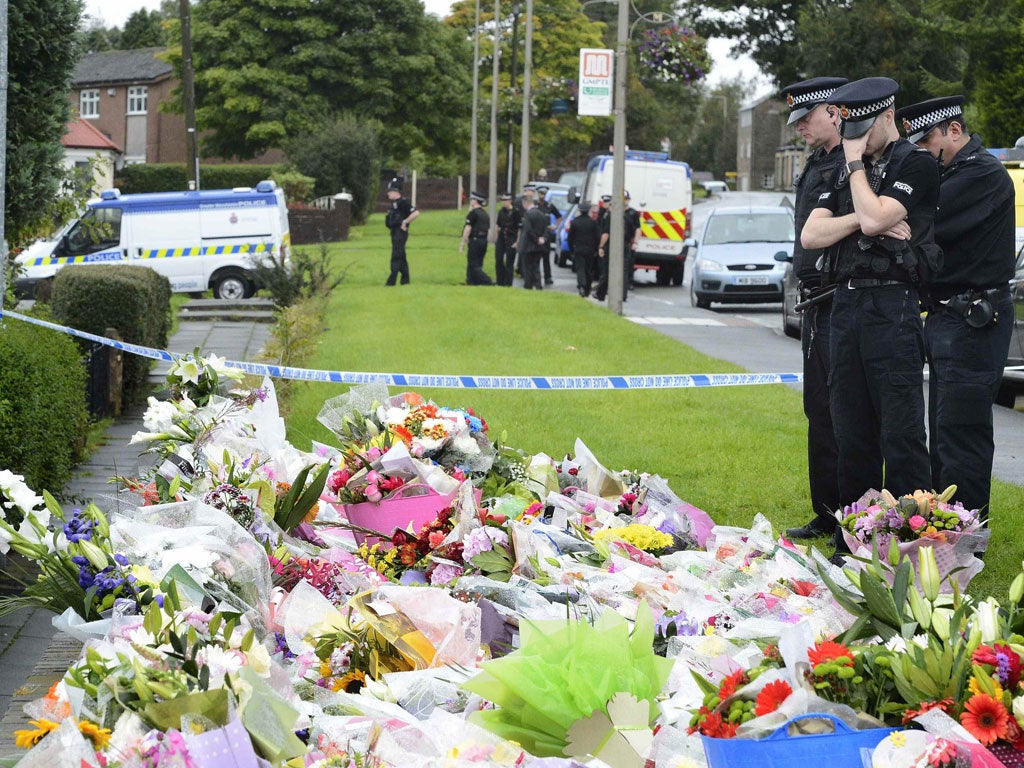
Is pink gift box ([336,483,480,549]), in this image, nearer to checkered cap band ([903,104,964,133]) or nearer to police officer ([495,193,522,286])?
checkered cap band ([903,104,964,133])

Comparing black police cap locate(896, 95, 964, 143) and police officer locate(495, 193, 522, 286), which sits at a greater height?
black police cap locate(896, 95, 964, 143)

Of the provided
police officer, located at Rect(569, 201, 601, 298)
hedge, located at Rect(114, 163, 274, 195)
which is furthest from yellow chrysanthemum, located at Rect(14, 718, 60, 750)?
hedge, located at Rect(114, 163, 274, 195)

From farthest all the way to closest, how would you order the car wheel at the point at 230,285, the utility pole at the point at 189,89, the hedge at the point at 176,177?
Answer: the hedge at the point at 176,177 → the utility pole at the point at 189,89 → the car wheel at the point at 230,285

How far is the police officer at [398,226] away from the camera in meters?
24.6

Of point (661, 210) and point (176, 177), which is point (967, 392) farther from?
point (176, 177)

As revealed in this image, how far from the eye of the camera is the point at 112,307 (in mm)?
11016

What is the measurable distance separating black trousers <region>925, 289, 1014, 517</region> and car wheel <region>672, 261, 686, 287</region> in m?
23.0

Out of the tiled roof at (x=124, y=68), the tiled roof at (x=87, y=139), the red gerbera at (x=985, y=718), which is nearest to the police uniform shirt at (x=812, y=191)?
the red gerbera at (x=985, y=718)

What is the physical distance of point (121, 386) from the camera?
10.9m

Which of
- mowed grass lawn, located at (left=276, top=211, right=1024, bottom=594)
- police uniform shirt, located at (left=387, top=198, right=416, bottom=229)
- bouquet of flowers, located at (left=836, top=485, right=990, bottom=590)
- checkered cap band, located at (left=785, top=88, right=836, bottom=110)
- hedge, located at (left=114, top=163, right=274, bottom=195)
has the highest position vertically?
hedge, located at (left=114, top=163, right=274, bottom=195)

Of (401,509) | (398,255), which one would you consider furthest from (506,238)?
(401,509)

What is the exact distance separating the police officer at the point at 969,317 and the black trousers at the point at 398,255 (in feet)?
61.5

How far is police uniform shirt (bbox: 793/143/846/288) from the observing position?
616 cm

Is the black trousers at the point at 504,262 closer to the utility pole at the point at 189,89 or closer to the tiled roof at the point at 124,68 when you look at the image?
the utility pole at the point at 189,89
